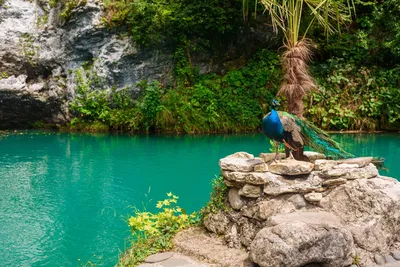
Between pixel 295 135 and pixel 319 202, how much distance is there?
0.69m

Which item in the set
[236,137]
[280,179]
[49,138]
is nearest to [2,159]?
[49,138]

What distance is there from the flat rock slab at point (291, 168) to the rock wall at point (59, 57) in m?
11.2

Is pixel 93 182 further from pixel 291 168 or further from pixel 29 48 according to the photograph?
pixel 29 48

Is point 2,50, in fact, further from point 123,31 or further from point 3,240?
point 3,240

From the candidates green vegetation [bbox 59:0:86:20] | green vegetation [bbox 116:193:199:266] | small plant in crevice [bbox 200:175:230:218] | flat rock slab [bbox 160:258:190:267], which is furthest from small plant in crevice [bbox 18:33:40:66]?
flat rock slab [bbox 160:258:190:267]

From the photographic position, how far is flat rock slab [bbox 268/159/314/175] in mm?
3859

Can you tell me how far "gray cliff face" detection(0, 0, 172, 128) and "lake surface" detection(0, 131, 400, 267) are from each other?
1.71m

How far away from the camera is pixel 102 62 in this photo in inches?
577

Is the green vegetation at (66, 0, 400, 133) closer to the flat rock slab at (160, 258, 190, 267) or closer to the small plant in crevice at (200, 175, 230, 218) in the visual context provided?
the small plant in crevice at (200, 175, 230, 218)

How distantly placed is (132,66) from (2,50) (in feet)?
14.6

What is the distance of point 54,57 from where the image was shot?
15.0 metres

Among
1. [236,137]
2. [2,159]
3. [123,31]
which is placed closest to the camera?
[2,159]

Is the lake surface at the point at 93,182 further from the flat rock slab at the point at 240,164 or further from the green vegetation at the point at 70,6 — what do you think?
the green vegetation at the point at 70,6

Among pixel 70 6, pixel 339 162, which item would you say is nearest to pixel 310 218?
pixel 339 162
